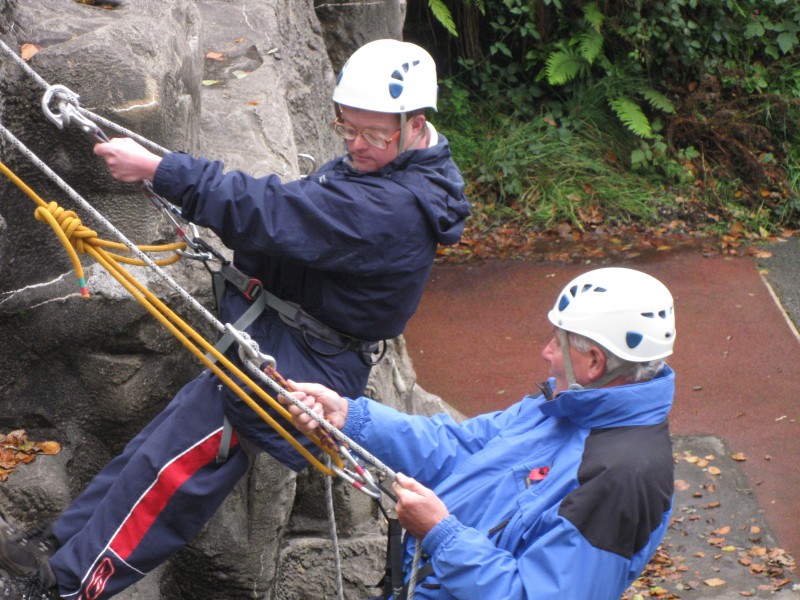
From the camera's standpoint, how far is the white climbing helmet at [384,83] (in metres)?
3.23

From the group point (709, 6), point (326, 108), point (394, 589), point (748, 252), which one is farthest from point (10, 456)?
point (709, 6)

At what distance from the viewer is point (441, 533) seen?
2688 millimetres

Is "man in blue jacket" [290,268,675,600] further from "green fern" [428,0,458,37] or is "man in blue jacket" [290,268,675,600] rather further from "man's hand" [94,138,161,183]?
"green fern" [428,0,458,37]

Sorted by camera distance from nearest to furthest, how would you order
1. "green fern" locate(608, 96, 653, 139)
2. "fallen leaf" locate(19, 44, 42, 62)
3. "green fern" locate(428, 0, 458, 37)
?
1. "fallen leaf" locate(19, 44, 42, 62)
2. "green fern" locate(428, 0, 458, 37)
3. "green fern" locate(608, 96, 653, 139)

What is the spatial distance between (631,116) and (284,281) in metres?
6.97

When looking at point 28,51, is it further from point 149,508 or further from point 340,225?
point 149,508

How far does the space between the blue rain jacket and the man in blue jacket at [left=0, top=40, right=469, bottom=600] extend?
2.16 ft

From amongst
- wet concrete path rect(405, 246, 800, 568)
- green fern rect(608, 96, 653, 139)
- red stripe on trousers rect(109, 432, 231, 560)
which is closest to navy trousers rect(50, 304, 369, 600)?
red stripe on trousers rect(109, 432, 231, 560)

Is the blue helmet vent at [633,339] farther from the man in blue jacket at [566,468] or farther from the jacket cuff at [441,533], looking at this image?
the jacket cuff at [441,533]

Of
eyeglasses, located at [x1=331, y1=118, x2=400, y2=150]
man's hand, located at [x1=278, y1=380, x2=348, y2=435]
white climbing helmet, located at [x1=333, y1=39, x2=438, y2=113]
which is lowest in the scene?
man's hand, located at [x1=278, y1=380, x2=348, y2=435]

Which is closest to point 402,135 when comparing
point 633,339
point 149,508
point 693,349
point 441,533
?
point 633,339

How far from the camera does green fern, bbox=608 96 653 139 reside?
9.74m

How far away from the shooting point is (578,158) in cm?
990

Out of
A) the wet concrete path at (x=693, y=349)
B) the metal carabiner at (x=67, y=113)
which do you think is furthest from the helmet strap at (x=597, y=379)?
the wet concrete path at (x=693, y=349)
